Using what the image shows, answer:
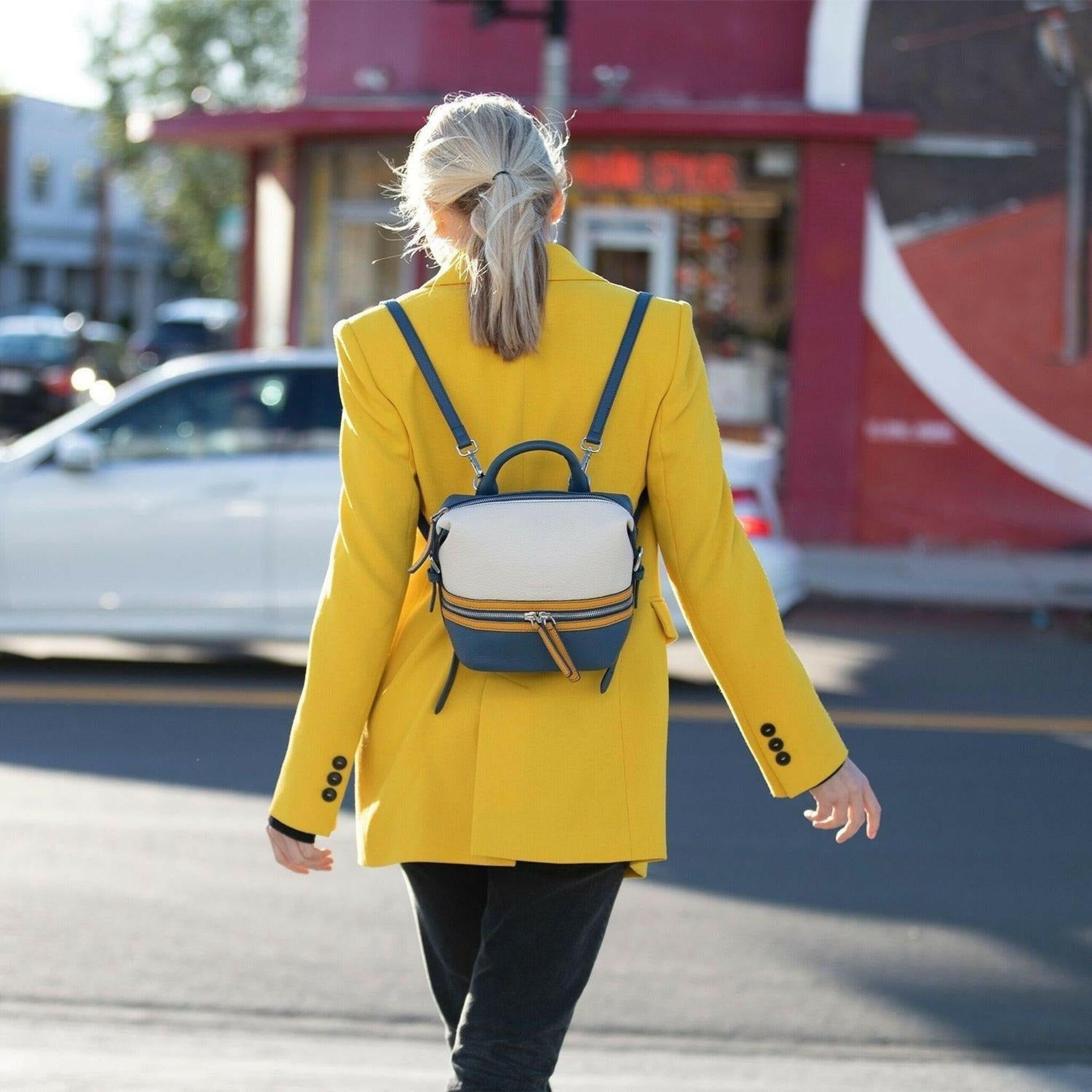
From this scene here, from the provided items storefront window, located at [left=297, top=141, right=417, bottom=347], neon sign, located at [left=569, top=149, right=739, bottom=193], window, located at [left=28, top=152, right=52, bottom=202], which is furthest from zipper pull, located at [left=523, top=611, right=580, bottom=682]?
window, located at [left=28, top=152, right=52, bottom=202]

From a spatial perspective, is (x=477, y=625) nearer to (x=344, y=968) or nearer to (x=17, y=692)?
(x=344, y=968)

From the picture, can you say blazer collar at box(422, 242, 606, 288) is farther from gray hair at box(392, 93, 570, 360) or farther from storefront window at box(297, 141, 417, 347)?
storefront window at box(297, 141, 417, 347)

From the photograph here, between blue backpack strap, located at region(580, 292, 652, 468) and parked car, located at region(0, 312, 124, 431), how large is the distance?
762 inches

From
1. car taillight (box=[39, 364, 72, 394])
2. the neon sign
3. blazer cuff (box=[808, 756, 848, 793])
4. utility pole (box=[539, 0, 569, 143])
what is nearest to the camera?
blazer cuff (box=[808, 756, 848, 793])

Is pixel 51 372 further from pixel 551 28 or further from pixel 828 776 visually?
pixel 828 776

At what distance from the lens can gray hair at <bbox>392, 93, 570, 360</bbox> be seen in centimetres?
236

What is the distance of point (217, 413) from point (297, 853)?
628 cm

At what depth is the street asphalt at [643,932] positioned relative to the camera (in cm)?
399

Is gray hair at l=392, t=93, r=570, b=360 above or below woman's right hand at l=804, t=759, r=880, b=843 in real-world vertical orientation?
above

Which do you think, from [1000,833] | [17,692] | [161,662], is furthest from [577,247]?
[1000,833]

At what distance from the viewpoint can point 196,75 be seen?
35250 millimetres

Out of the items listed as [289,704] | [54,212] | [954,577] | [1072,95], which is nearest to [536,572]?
[289,704]

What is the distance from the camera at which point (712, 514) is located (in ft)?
8.20

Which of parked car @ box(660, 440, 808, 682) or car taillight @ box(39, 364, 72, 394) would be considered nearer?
parked car @ box(660, 440, 808, 682)
